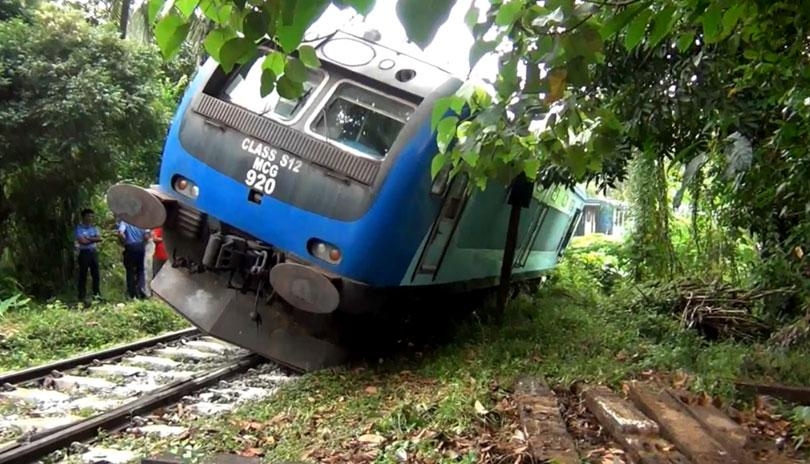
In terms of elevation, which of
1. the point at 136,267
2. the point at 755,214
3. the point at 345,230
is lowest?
the point at 136,267

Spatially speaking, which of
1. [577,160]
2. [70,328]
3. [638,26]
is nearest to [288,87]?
[638,26]

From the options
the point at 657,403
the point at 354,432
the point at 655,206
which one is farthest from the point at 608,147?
the point at 655,206

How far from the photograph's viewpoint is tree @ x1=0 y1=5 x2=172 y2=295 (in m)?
10.4

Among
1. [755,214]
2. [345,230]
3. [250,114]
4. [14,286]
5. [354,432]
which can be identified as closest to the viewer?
[354,432]

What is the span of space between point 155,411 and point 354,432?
1.76m

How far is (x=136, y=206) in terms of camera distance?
6.10m

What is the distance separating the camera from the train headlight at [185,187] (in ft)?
20.9

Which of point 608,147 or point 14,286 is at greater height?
point 608,147

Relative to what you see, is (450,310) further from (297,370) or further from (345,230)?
(345,230)

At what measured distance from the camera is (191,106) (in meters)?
6.37

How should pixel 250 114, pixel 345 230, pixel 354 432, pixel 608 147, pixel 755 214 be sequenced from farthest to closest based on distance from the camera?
1. pixel 755 214
2. pixel 250 114
3. pixel 345 230
4. pixel 354 432
5. pixel 608 147

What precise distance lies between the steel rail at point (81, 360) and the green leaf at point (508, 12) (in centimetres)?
515

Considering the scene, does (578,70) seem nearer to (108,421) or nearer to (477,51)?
(477,51)

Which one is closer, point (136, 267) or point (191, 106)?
point (191, 106)
